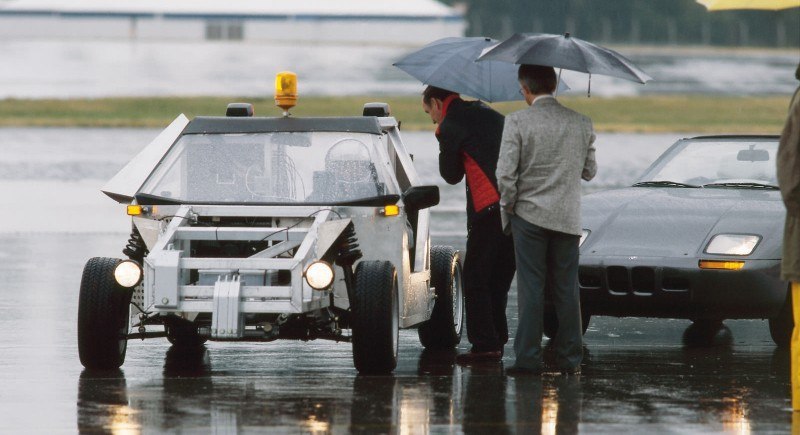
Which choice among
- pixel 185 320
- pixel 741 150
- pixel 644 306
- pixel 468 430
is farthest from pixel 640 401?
pixel 741 150

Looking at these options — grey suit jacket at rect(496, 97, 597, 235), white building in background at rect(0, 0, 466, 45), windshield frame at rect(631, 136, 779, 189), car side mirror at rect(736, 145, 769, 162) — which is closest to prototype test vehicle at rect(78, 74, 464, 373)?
grey suit jacket at rect(496, 97, 597, 235)

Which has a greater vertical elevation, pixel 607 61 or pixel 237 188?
pixel 607 61

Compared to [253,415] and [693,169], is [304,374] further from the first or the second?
[693,169]

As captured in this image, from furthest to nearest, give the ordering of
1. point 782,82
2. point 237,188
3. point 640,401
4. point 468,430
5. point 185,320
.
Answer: point 782,82
point 237,188
point 185,320
point 640,401
point 468,430

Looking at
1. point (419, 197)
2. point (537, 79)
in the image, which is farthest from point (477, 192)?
point (537, 79)

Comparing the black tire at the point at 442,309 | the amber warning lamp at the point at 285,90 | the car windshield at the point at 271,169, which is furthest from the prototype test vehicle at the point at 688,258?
the amber warning lamp at the point at 285,90

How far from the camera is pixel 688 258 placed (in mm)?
9289

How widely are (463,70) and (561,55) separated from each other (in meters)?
0.96

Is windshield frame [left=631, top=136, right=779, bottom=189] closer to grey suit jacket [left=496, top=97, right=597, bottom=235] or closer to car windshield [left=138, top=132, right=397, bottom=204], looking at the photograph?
grey suit jacket [left=496, top=97, right=597, bottom=235]

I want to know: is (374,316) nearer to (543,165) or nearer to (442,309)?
(543,165)

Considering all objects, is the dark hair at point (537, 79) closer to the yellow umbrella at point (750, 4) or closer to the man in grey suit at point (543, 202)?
the man in grey suit at point (543, 202)

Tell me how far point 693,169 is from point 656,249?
159 cm

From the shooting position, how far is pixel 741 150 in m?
10.8

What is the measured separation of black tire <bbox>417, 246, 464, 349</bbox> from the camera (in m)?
9.55
